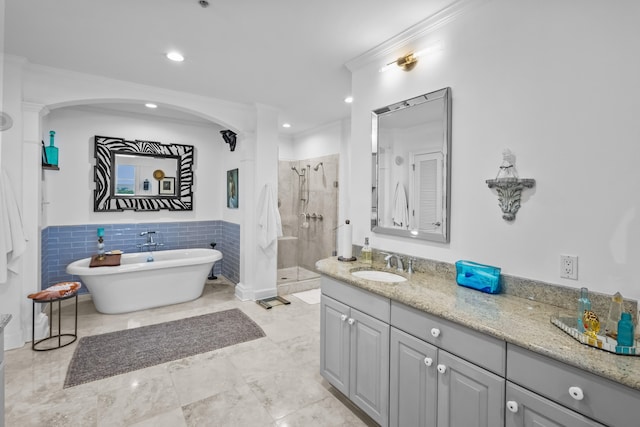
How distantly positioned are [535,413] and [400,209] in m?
1.47

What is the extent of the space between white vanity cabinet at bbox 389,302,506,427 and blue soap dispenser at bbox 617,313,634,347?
0.37 metres

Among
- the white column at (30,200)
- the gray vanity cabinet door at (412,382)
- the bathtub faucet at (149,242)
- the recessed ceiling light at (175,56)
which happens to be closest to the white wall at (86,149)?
the bathtub faucet at (149,242)

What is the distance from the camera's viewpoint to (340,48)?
8.38 feet

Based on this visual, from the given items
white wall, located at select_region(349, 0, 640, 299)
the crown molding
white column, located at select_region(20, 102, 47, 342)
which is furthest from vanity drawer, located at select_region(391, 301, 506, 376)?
white column, located at select_region(20, 102, 47, 342)

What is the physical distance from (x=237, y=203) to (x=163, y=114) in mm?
1738

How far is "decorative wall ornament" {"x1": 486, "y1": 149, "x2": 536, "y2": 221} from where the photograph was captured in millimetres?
1684

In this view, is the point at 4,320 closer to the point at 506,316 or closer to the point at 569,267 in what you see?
the point at 506,316

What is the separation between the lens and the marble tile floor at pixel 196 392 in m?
1.99

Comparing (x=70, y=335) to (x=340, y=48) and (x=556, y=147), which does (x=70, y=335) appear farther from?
(x=556, y=147)

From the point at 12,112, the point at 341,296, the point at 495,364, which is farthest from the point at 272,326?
the point at 12,112

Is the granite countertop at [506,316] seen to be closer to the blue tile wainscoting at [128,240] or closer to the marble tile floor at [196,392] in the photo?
the marble tile floor at [196,392]

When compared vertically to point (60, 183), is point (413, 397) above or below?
below

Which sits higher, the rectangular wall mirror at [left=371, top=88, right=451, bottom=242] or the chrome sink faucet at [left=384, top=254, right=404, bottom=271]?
the rectangular wall mirror at [left=371, top=88, right=451, bottom=242]

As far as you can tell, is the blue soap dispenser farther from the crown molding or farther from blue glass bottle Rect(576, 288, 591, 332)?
the crown molding
